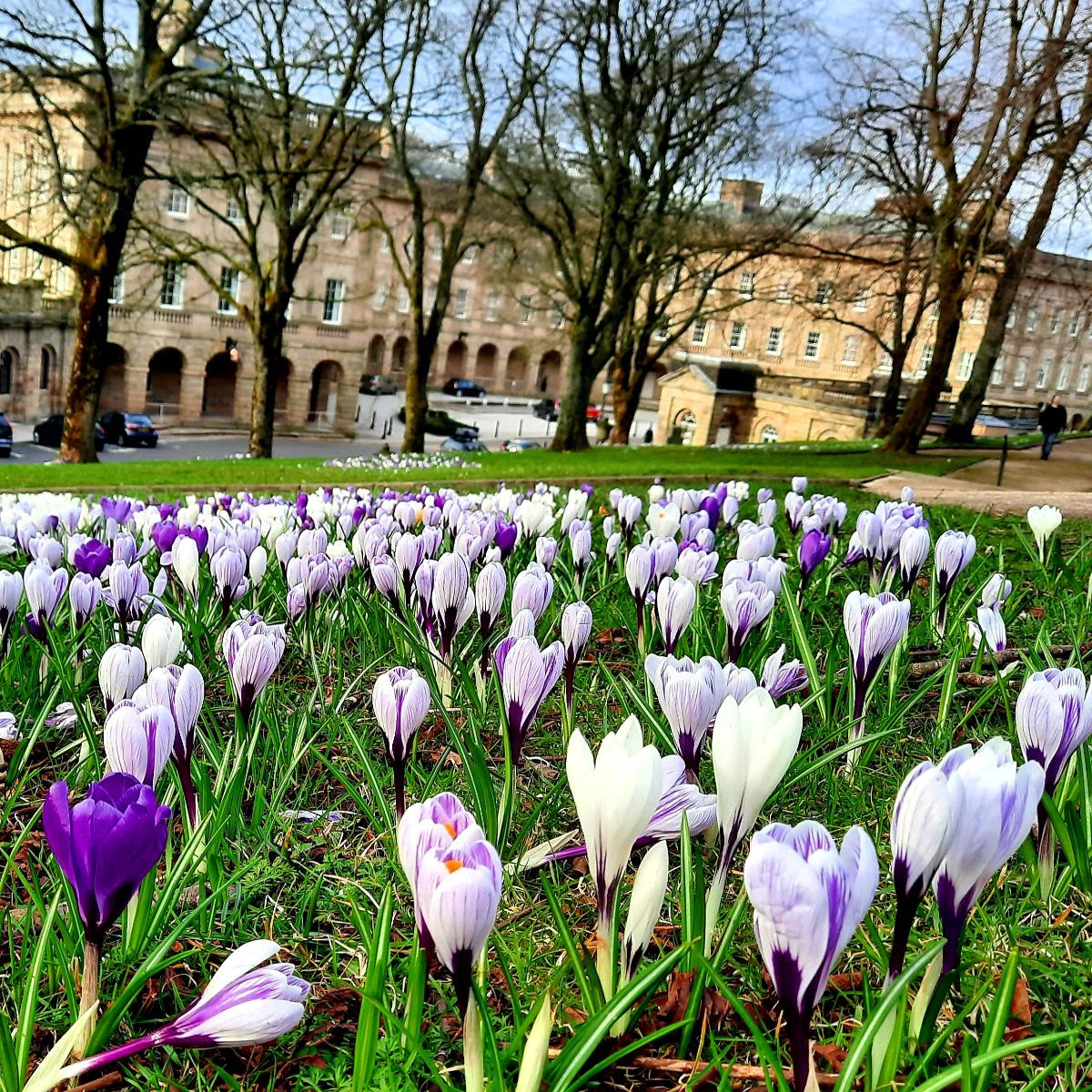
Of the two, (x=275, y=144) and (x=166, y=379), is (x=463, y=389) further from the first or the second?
(x=275, y=144)

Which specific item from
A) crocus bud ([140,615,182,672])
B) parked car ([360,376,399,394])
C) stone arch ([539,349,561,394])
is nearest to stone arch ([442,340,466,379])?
parked car ([360,376,399,394])

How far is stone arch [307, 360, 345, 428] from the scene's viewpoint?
176 ft

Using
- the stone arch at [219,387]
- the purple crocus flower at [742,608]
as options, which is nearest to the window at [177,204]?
the stone arch at [219,387]

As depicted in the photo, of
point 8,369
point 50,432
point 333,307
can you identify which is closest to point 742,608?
point 50,432

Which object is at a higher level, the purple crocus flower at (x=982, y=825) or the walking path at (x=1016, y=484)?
the purple crocus flower at (x=982, y=825)

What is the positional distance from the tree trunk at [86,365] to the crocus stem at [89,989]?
20.7m

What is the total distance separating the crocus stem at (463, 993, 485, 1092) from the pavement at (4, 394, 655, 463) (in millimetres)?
27386

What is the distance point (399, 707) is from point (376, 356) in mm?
71167

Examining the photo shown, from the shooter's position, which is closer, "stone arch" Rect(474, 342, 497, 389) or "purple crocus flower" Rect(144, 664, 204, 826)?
"purple crocus flower" Rect(144, 664, 204, 826)

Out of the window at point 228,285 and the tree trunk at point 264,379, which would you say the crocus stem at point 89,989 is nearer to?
the tree trunk at point 264,379

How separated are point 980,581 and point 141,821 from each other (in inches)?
144

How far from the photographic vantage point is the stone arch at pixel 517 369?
76.9 metres

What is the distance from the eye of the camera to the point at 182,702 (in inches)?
65.0

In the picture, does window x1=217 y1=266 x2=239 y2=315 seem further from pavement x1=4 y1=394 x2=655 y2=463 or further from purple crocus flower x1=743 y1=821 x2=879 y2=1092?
purple crocus flower x1=743 y1=821 x2=879 y2=1092
